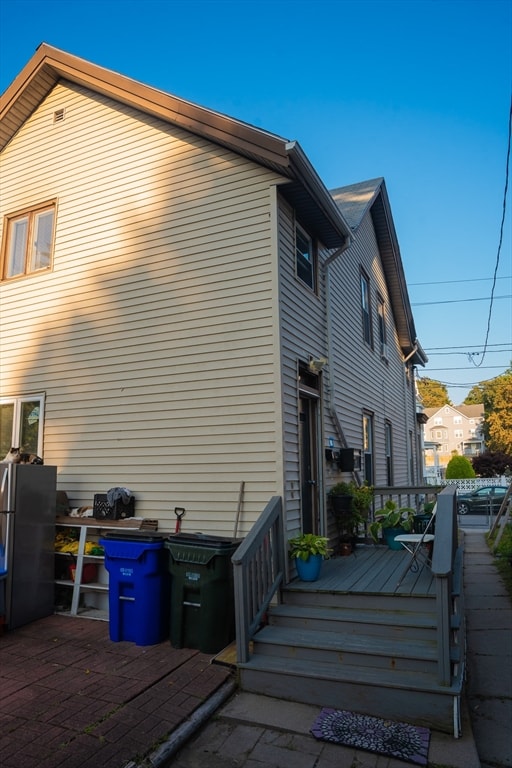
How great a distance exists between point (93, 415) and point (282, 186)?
3959mm

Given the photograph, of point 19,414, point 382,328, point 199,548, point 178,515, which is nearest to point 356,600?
point 199,548

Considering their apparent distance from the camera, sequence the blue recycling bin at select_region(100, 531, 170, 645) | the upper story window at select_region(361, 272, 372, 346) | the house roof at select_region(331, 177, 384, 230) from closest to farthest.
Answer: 1. the blue recycling bin at select_region(100, 531, 170, 645)
2. the house roof at select_region(331, 177, 384, 230)
3. the upper story window at select_region(361, 272, 372, 346)

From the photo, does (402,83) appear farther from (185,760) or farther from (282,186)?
(185,760)

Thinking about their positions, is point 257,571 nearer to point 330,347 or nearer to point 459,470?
point 330,347

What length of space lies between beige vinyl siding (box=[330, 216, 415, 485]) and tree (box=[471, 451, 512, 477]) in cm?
1992

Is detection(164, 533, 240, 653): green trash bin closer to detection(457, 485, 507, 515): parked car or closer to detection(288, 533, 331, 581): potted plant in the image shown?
detection(288, 533, 331, 581): potted plant

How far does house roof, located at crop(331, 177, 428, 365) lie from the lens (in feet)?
37.0

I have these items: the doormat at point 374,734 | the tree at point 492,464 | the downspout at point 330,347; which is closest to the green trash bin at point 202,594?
the doormat at point 374,734

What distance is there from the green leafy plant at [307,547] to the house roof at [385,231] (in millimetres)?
5910

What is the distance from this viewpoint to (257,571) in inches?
197

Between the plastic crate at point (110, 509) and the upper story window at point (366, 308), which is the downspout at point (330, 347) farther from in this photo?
the plastic crate at point (110, 509)

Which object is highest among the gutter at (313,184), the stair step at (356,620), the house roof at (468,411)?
the house roof at (468,411)

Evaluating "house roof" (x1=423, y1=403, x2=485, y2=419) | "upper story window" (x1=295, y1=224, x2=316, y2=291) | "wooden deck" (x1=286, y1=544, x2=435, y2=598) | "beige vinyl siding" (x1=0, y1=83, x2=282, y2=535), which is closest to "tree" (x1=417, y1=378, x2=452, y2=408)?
"house roof" (x1=423, y1=403, x2=485, y2=419)

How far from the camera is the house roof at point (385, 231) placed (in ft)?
37.0
